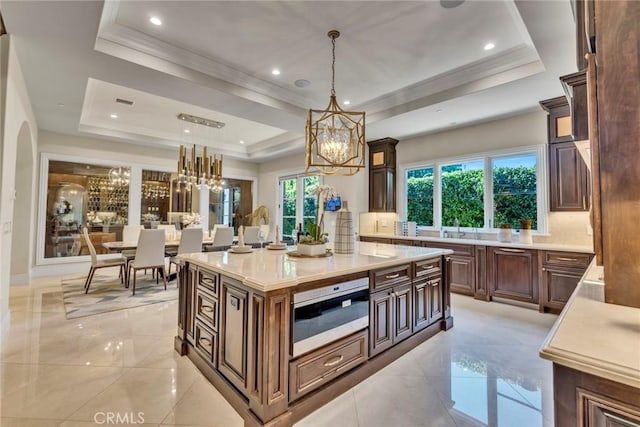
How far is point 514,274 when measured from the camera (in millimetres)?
4102

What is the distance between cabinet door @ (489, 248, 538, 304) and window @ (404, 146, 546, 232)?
71cm

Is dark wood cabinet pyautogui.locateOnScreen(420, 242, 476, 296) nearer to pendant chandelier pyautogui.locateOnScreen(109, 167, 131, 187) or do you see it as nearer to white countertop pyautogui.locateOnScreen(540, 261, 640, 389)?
white countertop pyautogui.locateOnScreen(540, 261, 640, 389)

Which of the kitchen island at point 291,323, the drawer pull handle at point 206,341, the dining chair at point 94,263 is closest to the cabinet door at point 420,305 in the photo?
the kitchen island at point 291,323

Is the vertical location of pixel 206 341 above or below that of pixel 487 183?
below

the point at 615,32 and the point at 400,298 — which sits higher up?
the point at 615,32

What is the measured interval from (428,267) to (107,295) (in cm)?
463

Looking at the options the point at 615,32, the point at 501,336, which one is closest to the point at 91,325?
the point at 501,336

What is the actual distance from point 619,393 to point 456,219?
15.8 feet

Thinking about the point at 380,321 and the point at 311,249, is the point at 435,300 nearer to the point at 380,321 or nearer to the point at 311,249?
the point at 380,321

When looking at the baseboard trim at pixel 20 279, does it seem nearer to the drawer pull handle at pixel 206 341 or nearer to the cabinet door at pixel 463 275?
the drawer pull handle at pixel 206 341

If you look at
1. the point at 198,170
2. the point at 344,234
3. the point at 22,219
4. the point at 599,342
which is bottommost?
the point at 599,342

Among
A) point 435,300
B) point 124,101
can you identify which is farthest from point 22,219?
point 435,300

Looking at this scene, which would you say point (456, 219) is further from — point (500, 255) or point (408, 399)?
point (408, 399)

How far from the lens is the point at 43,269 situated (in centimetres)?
570
